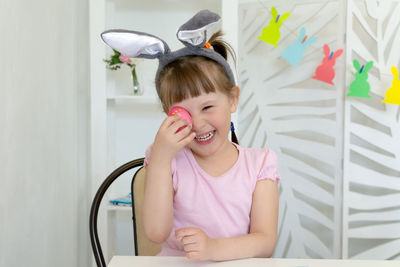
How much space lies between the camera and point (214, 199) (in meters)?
1.11

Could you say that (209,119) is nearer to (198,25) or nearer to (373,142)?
(198,25)

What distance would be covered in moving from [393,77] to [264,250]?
145cm

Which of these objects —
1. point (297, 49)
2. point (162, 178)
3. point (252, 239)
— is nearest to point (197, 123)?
point (162, 178)

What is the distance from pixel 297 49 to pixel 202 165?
1191mm

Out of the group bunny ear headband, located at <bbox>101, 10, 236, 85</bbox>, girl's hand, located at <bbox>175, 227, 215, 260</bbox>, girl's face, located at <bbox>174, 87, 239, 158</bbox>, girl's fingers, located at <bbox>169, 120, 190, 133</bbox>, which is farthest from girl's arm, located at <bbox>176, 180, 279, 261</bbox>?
bunny ear headband, located at <bbox>101, 10, 236, 85</bbox>

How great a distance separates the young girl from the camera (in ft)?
3.20

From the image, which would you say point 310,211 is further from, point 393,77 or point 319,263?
point 319,263

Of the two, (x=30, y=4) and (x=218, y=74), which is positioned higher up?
(x=30, y=4)

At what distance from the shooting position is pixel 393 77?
2.04 meters

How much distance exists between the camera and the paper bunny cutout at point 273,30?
2113mm

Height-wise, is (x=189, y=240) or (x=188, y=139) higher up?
(x=188, y=139)

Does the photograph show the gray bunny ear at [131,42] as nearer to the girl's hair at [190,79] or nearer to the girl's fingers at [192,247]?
the girl's hair at [190,79]

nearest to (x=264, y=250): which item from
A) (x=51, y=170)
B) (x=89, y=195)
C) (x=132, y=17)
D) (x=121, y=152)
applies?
(x=51, y=170)

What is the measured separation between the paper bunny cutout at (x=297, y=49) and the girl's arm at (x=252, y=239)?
1145 millimetres
